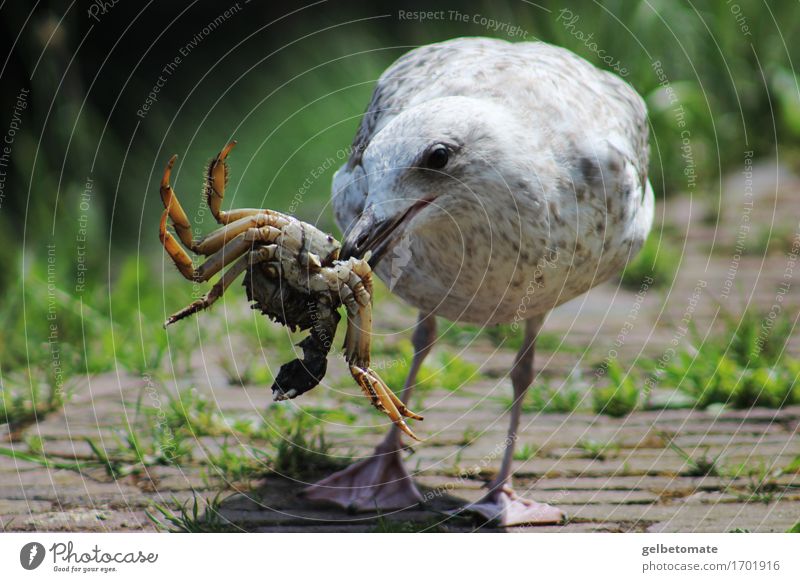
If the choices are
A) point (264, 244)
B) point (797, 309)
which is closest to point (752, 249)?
point (797, 309)

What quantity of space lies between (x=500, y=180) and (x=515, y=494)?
4.84 ft

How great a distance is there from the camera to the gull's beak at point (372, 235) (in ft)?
10.4

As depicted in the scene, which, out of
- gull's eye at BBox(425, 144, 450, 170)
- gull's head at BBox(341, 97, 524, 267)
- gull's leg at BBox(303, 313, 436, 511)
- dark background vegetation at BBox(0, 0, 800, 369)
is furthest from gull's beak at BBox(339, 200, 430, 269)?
dark background vegetation at BBox(0, 0, 800, 369)

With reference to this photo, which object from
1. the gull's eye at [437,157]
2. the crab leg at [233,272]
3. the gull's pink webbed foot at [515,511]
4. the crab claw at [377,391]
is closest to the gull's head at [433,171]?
the gull's eye at [437,157]

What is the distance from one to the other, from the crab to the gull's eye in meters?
0.40

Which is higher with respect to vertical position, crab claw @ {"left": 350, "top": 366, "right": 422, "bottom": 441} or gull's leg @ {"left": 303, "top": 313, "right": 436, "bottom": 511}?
crab claw @ {"left": 350, "top": 366, "right": 422, "bottom": 441}

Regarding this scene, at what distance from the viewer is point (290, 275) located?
3166 millimetres

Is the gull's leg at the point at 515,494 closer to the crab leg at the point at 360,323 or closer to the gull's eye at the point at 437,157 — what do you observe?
the crab leg at the point at 360,323

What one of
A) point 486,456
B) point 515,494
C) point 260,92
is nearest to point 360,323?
point 515,494

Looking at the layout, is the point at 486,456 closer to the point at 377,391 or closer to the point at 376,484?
the point at 376,484

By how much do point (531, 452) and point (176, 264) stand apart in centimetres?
211

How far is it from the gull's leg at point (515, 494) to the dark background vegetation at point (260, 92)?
3.13 meters

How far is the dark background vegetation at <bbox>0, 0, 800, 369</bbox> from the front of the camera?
7469mm

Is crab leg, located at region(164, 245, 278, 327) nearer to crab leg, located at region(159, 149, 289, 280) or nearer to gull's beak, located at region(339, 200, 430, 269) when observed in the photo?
crab leg, located at region(159, 149, 289, 280)
